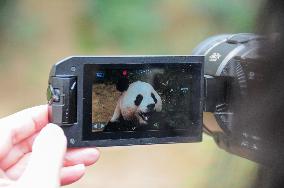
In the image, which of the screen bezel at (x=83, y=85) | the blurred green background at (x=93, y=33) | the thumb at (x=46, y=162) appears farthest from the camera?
the blurred green background at (x=93, y=33)

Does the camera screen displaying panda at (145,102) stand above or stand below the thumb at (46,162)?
above

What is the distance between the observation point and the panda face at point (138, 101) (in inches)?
24.1

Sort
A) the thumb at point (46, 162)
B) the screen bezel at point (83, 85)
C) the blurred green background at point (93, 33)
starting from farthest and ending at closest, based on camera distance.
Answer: the blurred green background at point (93, 33)
the screen bezel at point (83, 85)
the thumb at point (46, 162)

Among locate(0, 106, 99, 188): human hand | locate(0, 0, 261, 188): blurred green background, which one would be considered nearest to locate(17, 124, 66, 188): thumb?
locate(0, 106, 99, 188): human hand

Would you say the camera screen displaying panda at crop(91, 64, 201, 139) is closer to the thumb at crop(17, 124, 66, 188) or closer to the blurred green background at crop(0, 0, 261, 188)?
the thumb at crop(17, 124, 66, 188)

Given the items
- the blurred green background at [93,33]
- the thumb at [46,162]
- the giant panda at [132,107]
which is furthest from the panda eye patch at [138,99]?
the blurred green background at [93,33]

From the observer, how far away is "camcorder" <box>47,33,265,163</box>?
0.59 m

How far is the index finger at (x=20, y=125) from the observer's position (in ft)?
1.98

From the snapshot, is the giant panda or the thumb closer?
the thumb

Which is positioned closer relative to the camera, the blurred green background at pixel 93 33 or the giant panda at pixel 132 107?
the giant panda at pixel 132 107

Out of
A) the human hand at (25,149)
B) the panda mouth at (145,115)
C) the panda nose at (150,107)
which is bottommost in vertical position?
the human hand at (25,149)

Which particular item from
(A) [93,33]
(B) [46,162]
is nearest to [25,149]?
(B) [46,162]

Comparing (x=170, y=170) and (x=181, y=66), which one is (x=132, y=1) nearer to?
(x=170, y=170)

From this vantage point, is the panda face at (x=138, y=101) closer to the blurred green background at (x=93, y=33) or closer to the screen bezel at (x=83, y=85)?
the screen bezel at (x=83, y=85)
